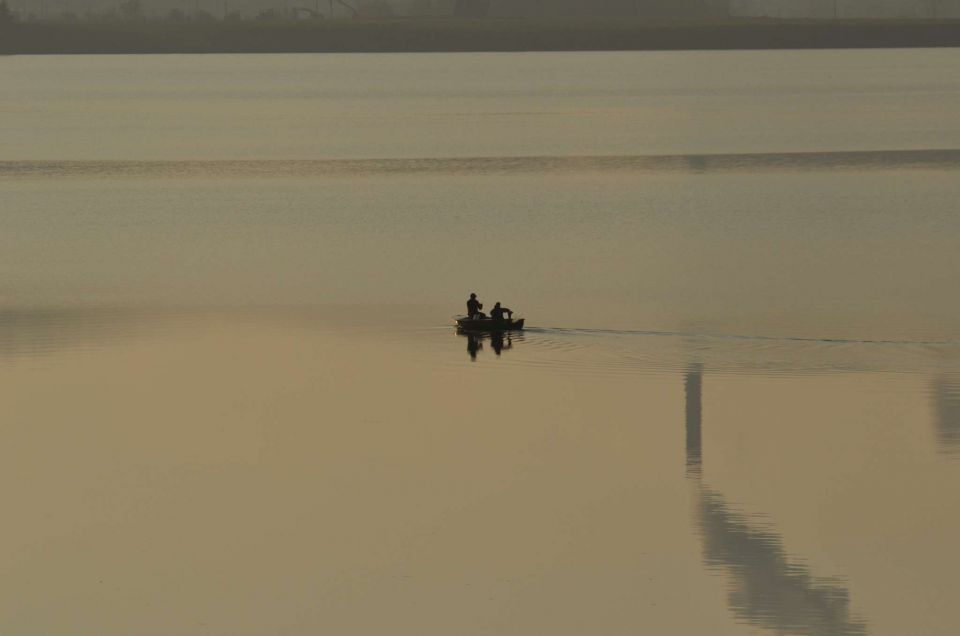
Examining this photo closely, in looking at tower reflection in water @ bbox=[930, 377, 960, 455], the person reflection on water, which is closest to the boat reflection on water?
the person reflection on water

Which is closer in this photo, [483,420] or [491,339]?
[483,420]

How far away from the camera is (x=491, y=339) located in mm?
36812

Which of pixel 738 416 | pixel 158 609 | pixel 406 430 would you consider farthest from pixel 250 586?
pixel 738 416

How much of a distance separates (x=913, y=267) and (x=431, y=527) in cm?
2932

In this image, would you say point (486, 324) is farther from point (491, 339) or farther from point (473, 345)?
point (473, 345)

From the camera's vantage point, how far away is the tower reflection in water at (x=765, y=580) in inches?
774

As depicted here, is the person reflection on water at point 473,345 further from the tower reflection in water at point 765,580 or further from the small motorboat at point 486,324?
the tower reflection in water at point 765,580

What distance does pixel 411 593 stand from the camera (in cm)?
2098

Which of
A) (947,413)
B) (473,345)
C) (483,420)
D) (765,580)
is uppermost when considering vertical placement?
(473,345)

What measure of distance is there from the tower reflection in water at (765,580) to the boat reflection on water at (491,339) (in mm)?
10792

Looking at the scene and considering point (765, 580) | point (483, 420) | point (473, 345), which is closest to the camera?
point (765, 580)

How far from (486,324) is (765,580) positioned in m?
16.3

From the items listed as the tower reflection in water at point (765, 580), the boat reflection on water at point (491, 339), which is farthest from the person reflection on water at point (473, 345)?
Result: the tower reflection in water at point (765, 580)

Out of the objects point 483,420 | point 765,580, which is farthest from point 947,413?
point 765,580
